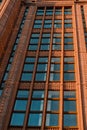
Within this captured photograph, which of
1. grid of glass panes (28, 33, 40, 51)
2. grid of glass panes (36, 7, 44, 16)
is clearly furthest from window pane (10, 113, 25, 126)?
grid of glass panes (36, 7, 44, 16)

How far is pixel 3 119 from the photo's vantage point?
22.1 meters

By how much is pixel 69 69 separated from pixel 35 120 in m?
8.11

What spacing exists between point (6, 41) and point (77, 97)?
1263 centimetres

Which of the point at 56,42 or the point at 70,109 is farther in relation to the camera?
the point at 56,42

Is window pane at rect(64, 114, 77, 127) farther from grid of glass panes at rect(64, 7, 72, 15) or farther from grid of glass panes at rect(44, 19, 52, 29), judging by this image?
grid of glass panes at rect(64, 7, 72, 15)

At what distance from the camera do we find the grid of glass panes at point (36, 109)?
22453 millimetres

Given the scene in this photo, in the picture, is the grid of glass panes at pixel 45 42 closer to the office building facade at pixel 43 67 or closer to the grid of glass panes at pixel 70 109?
the office building facade at pixel 43 67

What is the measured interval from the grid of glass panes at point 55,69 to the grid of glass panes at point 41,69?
2.14ft

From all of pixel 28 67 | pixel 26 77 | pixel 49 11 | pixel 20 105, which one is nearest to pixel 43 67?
pixel 28 67

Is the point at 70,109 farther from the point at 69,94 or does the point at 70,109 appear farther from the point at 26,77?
the point at 26,77

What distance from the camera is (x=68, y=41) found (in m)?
34.3

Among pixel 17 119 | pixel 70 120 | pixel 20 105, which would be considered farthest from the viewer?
pixel 20 105

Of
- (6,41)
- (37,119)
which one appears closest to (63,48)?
(6,41)

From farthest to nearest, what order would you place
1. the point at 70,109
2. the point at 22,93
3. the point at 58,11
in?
the point at 58,11, the point at 22,93, the point at 70,109
